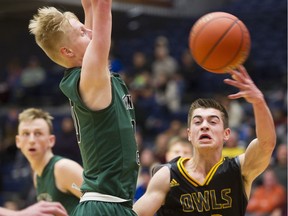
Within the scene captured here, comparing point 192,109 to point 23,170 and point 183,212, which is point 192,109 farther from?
point 23,170

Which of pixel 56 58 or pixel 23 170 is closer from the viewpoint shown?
pixel 56 58

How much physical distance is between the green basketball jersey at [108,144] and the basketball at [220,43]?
71cm

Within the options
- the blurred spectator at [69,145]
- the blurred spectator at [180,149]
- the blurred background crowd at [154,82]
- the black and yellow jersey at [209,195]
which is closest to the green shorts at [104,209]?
the black and yellow jersey at [209,195]

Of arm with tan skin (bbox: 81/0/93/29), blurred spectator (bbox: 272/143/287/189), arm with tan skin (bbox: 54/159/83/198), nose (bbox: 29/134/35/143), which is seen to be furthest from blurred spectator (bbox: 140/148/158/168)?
arm with tan skin (bbox: 81/0/93/29)

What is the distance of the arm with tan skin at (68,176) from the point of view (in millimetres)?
5184

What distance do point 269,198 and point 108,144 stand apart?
5.71 metres

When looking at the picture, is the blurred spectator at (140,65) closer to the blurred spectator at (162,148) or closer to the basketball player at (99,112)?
the blurred spectator at (162,148)

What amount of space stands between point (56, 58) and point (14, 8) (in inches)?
531

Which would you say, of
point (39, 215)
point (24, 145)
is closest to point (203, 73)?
point (24, 145)

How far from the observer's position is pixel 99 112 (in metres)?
3.73

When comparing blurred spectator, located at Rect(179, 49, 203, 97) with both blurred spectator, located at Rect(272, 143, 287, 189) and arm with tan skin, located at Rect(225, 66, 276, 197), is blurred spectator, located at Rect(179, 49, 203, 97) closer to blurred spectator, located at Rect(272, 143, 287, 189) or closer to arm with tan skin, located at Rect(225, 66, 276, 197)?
blurred spectator, located at Rect(272, 143, 287, 189)

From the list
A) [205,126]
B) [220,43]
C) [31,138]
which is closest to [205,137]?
[205,126]

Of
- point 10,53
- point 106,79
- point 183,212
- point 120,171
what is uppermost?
point 10,53

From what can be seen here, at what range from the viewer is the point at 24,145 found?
5.80 metres
